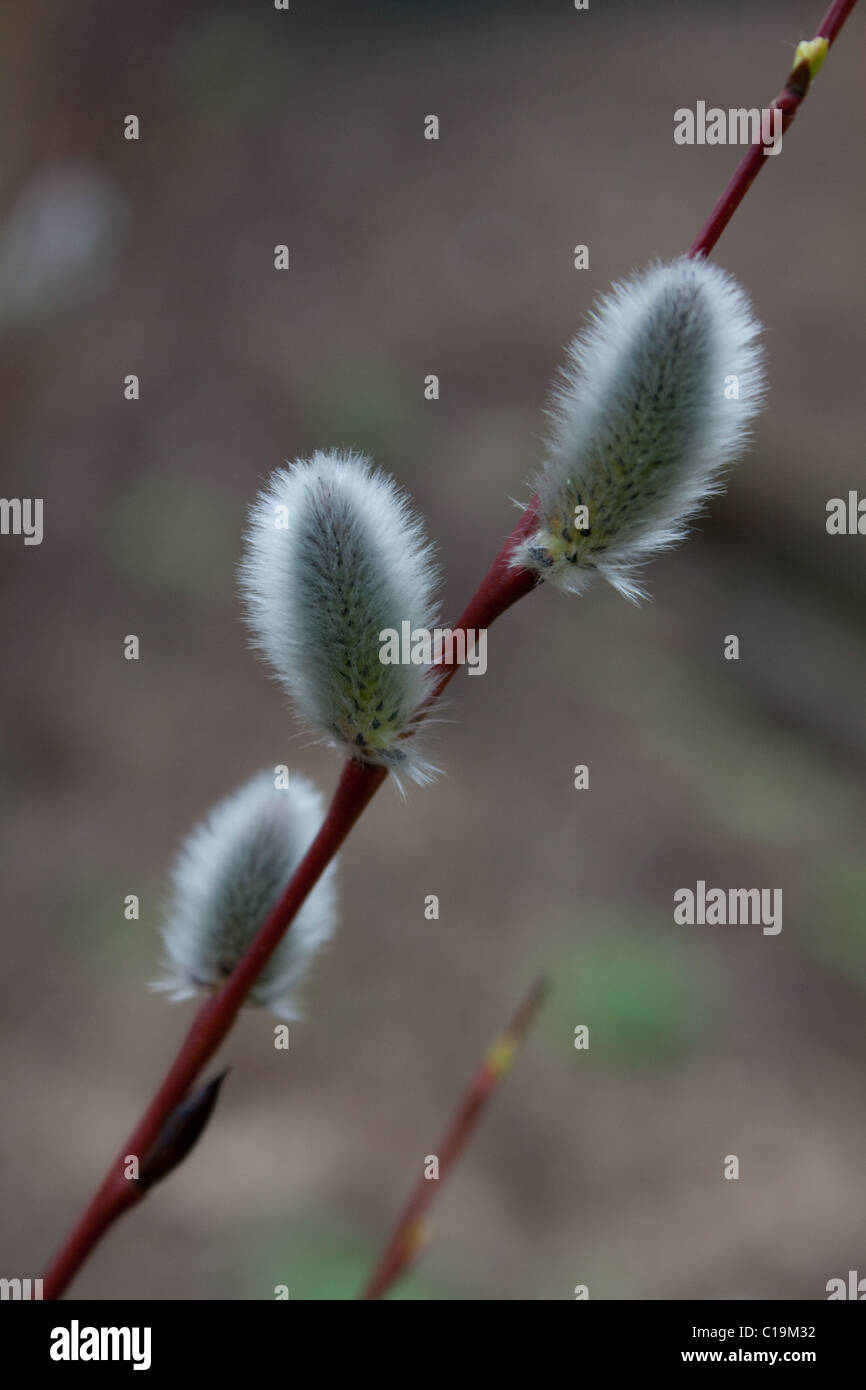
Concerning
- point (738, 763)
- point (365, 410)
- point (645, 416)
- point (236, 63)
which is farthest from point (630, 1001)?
point (236, 63)

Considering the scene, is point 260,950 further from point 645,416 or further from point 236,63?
point 236,63

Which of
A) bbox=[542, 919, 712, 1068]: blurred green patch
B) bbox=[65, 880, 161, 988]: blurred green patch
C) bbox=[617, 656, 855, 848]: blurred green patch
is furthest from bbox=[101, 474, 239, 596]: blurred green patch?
bbox=[542, 919, 712, 1068]: blurred green patch

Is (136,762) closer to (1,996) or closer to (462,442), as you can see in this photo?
(1,996)

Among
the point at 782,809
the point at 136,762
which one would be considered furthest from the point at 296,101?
the point at 782,809

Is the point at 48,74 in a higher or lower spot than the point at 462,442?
higher

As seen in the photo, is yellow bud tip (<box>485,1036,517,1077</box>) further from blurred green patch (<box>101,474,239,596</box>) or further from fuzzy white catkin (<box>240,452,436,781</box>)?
blurred green patch (<box>101,474,239,596</box>)

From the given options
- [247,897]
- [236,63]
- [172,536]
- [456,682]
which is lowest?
[247,897]

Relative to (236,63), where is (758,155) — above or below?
below
